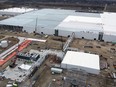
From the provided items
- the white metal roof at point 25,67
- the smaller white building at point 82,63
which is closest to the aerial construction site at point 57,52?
the smaller white building at point 82,63

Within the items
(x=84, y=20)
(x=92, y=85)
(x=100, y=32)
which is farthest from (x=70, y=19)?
(x=92, y=85)

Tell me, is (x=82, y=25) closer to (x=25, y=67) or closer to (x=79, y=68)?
(x=79, y=68)

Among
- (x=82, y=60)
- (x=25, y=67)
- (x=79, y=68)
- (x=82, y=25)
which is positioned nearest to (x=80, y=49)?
Result: (x=82, y=60)

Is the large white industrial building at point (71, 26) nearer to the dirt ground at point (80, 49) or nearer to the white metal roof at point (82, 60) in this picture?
the dirt ground at point (80, 49)

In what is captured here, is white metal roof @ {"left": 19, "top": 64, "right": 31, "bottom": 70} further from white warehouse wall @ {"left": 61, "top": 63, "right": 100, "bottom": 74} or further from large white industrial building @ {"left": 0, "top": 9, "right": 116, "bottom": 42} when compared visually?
large white industrial building @ {"left": 0, "top": 9, "right": 116, "bottom": 42}

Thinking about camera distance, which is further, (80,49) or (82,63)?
(80,49)

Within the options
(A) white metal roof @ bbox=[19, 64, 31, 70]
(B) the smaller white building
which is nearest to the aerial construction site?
(B) the smaller white building

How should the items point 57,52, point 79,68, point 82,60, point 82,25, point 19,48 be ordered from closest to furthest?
point 79,68
point 82,60
point 57,52
point 19,48
point 82,25
